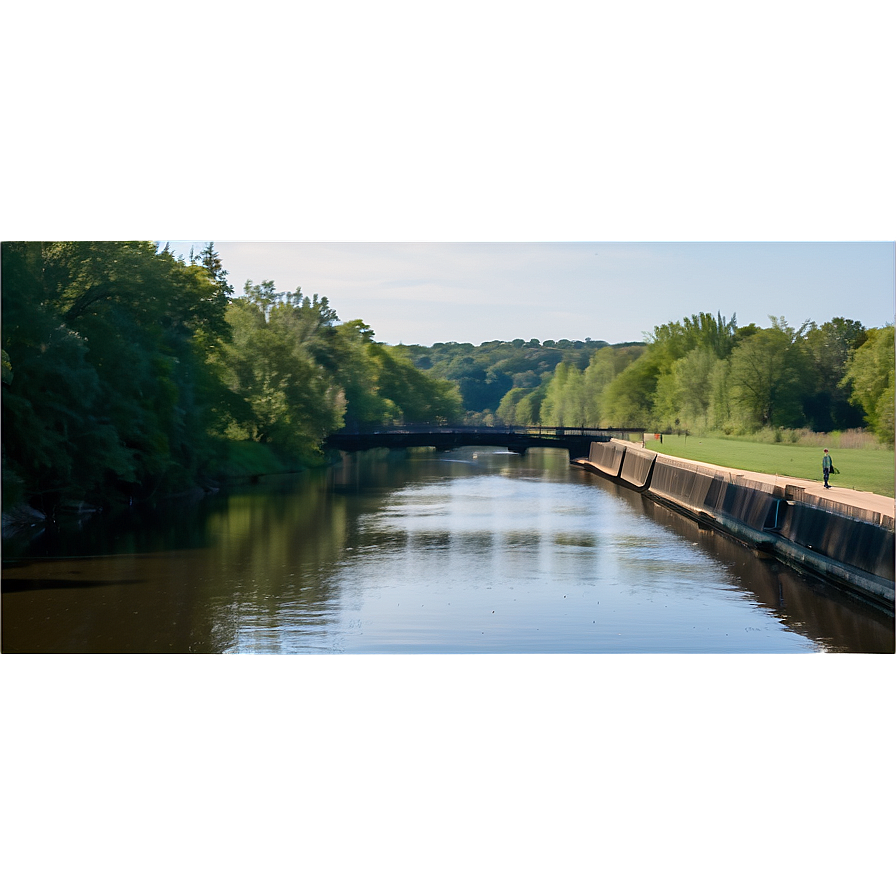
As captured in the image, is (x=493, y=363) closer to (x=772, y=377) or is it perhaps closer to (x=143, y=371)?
(x=772, y=377)

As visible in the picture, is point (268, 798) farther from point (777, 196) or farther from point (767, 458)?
point (767, 458)

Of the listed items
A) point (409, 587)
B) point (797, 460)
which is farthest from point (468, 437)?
point (409, 587)

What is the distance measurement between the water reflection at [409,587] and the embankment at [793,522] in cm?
40

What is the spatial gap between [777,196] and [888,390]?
13554mm

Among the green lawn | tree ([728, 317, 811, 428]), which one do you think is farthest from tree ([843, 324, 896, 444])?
tree ([728, 317, 811, 428])

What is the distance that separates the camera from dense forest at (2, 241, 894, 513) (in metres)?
19.0

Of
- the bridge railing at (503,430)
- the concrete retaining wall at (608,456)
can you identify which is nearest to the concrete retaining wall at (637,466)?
the concrete retaining wall at (608,456)

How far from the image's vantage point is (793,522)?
18719 millimetres

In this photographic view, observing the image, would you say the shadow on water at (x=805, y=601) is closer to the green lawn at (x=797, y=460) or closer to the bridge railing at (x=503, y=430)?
the green lawn at (x=797, y=460)

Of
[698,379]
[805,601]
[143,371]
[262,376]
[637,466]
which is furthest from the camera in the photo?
[637,466]

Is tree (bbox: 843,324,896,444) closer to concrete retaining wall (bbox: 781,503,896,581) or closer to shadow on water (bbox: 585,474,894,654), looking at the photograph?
shadow on water (bbox: 585,474,894,654)

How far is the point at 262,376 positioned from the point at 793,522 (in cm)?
2059

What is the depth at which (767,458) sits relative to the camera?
2631 cm

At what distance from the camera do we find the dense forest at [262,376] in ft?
62.4
